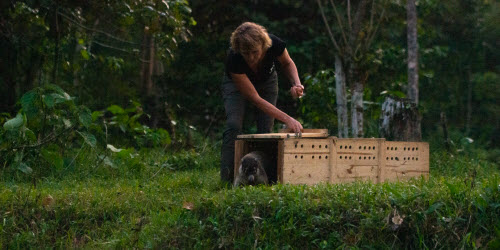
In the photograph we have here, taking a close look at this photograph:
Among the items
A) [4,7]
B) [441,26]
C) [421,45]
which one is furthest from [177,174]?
[441,26]

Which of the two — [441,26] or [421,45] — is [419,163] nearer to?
[421,45]

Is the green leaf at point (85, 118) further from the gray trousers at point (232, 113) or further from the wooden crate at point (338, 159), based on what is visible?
the wooden crate at point (338, 159)

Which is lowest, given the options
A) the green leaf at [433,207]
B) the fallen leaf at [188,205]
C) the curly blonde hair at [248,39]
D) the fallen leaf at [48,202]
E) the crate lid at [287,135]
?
the fallen leaf at [48,202]

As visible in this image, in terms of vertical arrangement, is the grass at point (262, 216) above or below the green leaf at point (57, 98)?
below

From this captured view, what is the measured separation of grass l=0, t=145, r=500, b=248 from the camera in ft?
16.6

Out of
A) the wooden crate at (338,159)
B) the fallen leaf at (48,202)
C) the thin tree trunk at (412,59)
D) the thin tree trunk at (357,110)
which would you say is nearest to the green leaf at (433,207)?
the wooden crate at (338,159)

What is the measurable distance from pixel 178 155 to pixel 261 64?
2924 mm

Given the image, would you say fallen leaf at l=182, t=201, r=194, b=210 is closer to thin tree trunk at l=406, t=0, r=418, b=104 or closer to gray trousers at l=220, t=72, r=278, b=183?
gray trousers at l=220, t=72, r=278, b=183

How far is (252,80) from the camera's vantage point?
280 inches

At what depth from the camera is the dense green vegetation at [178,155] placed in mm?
5148

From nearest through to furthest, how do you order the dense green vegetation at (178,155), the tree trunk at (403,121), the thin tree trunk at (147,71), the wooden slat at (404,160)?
1. the dense green vegetation at (178,155)
2. the wooden slat at (404,160)
3. the tree trunk at (403,121)
4. the thin tree trunk at (147,71)

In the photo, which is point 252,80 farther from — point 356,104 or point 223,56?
point 223,56

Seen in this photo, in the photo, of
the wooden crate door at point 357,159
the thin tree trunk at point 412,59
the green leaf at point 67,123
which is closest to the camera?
the wooden crate door at point 357,159

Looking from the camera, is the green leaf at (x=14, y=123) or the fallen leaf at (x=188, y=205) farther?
the green leaf at (x=14, y=123)
